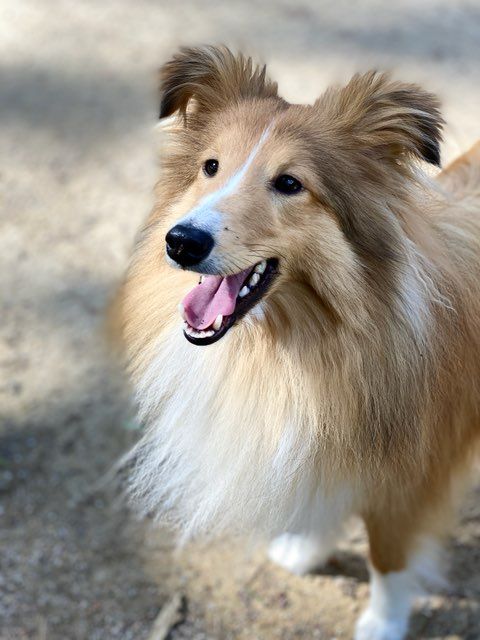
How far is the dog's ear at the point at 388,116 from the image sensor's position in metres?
2.06

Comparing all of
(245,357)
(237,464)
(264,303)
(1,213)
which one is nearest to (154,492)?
(237,464)

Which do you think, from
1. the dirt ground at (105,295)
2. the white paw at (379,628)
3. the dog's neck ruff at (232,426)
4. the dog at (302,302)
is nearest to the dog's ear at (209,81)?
the dog at (302,302)

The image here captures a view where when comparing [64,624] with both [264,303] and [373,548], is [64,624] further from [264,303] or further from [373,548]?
[264,303]

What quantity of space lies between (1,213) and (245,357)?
267cm

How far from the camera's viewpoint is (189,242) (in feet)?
6.50

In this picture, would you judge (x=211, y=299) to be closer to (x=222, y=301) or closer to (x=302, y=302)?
(x=222, y=301)

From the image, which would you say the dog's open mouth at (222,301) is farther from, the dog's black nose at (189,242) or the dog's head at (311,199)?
the dog's black nose at (189,242)

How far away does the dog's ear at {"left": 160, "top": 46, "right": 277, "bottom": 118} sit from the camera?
2.34 meters

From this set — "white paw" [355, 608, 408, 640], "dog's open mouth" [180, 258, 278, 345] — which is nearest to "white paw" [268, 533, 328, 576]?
"white paw" [355, 608, 408, 640]

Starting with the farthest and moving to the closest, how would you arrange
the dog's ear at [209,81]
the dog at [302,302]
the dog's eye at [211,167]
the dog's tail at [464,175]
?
the dog's tail at [464,175], the dog's ear at [209,81], the dog's eye at [211,167], the dog at [302,302]

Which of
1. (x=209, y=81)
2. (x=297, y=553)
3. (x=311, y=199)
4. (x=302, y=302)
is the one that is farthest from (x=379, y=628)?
(x=209, y=81)

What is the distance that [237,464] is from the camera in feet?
7.82

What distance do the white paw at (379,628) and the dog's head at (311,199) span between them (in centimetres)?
141

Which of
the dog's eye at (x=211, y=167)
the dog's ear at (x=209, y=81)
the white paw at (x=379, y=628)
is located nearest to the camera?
the dog's eye at (x=211, y=167)
